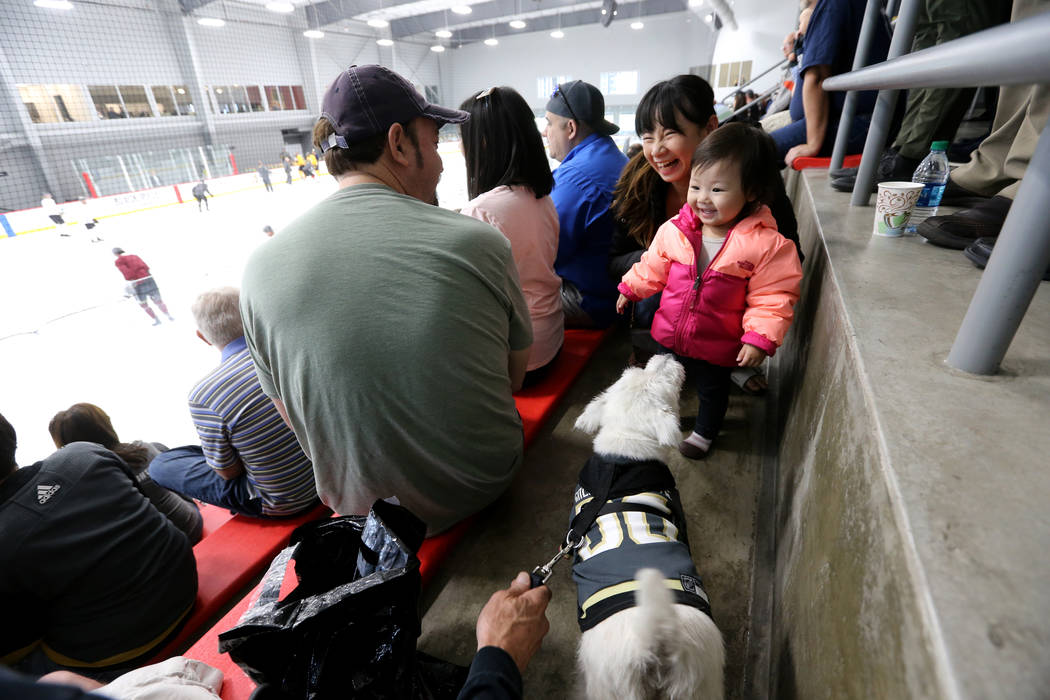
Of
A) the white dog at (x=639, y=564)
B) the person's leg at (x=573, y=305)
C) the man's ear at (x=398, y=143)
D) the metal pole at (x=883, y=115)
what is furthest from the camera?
the person's leg at (x=573, y=305)

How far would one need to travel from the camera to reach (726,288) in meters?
1.28

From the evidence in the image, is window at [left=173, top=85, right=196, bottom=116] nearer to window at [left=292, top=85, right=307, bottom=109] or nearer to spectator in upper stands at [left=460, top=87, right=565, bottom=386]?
window at [left=292, top=85, right=307, bottom=109]

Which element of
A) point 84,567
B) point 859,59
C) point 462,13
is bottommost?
point 84,567

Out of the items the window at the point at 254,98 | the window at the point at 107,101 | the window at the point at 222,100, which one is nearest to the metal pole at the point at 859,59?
the window at the point at 107,101

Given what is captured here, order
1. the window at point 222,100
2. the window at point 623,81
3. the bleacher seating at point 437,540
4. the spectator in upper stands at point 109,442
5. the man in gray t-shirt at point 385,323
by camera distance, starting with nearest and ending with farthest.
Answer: the man in gray t-shirt at point 385,323
the bleacher seating at point 437,540
the spectator in upper stands at point 109,442
the window at point 222,100
the window at point 623,81

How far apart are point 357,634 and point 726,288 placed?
1.17 meters

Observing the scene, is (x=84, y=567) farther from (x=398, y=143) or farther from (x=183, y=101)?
(x=183, y=101)

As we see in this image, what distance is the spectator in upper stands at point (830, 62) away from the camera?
1.92 meters

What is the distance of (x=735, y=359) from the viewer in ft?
4.46

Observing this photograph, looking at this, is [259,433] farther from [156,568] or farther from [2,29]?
[2,29]

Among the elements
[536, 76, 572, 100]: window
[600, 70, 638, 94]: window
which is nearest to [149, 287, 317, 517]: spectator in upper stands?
[600, 70, 638, 94]: window

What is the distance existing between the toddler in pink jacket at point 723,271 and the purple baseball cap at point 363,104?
81 centimetres

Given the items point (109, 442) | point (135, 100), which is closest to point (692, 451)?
point (109, 442)

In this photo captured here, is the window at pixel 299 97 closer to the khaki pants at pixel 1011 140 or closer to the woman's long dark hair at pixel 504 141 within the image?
the woman's long dark hair at pixel 504 141
